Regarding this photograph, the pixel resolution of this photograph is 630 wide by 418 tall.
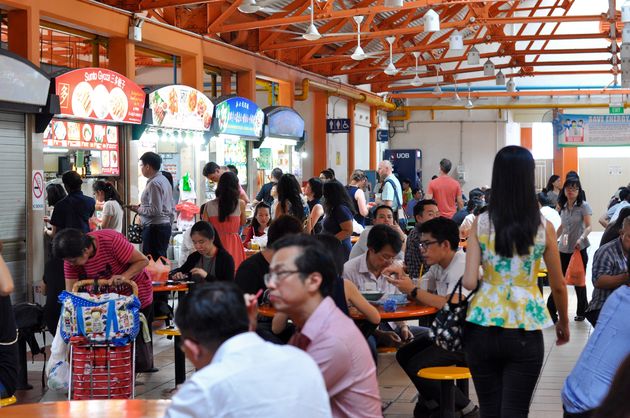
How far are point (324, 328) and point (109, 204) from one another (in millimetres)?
8133

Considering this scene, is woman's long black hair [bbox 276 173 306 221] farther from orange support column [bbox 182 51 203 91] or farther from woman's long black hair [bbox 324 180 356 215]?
orange support column [bbox 182 51 203 91]

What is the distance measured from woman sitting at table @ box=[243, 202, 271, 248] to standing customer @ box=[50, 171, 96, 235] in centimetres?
189

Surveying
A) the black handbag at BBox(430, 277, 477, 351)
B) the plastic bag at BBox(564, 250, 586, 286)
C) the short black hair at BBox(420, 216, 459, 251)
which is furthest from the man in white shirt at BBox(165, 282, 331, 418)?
the plastic bag at BBox(564, 250, 586, 286)

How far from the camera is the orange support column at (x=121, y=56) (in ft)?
39.4

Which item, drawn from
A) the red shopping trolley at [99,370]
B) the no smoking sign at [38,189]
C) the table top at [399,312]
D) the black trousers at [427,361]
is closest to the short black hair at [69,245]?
the red shopping trolley at [99,370]

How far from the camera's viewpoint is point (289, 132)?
57.7 ft

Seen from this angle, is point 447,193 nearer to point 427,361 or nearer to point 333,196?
point 333,196

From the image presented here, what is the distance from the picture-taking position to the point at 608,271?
226 inches

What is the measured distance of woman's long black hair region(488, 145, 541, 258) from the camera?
4.23 metres

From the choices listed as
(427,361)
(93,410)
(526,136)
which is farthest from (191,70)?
(526,136)

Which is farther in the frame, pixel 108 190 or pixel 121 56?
pixel 121 56

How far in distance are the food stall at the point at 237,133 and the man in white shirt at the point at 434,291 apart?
8194mm

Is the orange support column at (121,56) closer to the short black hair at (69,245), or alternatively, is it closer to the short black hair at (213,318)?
the short black hair at (69,245)

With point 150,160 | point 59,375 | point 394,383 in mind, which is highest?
point 150,160
